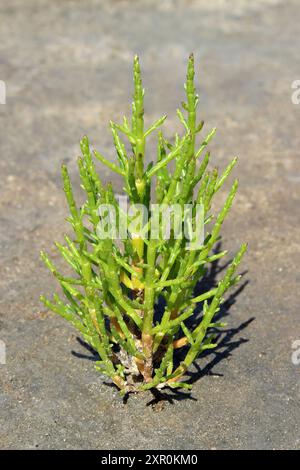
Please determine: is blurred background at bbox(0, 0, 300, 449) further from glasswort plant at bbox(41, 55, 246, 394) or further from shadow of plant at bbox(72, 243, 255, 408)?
glasswort plant at bbox(41, 55, 246, 394)

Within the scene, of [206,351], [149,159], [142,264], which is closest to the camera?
[142,264]

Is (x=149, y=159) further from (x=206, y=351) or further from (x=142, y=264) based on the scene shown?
(x=142, y=264)

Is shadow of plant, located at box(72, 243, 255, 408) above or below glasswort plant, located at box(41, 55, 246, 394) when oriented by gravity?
below

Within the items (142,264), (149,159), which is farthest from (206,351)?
(149,159)

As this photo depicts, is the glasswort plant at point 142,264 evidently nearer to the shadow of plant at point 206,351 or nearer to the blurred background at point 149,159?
A: the shadow of plant at point 206,351

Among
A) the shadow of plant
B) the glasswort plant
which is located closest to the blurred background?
the shadow of plant

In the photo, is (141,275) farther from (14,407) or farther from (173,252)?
(14,407)

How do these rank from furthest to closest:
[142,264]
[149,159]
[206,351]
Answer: [149,159] < [206,351] < [142,264]

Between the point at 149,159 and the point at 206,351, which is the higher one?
the point at 149,159
